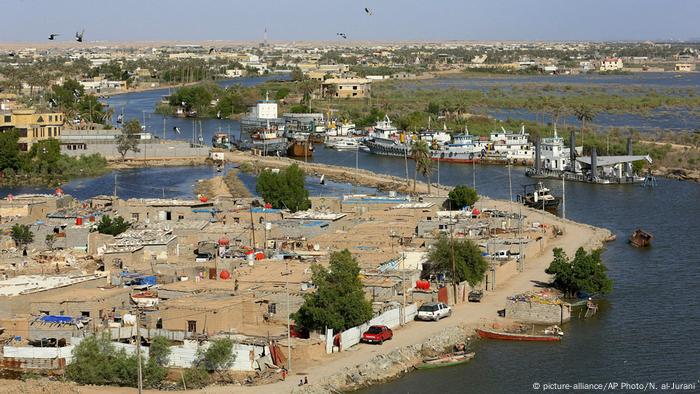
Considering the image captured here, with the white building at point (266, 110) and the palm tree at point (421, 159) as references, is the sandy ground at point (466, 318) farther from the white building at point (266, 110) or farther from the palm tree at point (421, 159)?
the white building at point (266, 110)

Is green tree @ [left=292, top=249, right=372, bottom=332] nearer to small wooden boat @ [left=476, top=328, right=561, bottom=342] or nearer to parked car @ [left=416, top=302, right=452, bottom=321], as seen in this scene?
parked car @ [left=416, top=302, right=452, bottom=321]

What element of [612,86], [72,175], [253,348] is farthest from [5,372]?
[612,86]

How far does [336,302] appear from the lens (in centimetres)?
1694

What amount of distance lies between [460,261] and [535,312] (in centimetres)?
157

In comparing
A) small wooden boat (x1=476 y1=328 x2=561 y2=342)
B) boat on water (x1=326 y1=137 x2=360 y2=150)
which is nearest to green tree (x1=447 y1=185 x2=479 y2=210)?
small wooden boat (x1=476 y1=328 x2=561 y2=342)

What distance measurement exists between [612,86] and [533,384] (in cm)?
7557

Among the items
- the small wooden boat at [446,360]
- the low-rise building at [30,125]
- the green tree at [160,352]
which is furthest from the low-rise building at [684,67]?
the green tree at [160,352]

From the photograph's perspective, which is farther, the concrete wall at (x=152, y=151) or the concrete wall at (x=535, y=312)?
the concrete wall at (x=152, y=151)

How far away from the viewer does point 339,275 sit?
681 inches

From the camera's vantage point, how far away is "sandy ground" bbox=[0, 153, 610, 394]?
15.4 metres

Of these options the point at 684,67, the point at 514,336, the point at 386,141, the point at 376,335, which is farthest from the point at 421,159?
the point at 684,67

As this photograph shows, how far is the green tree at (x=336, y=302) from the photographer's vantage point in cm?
1688

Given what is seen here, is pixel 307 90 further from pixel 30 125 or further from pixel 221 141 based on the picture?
pixel 30 125

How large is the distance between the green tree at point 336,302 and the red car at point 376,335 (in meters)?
0.17
